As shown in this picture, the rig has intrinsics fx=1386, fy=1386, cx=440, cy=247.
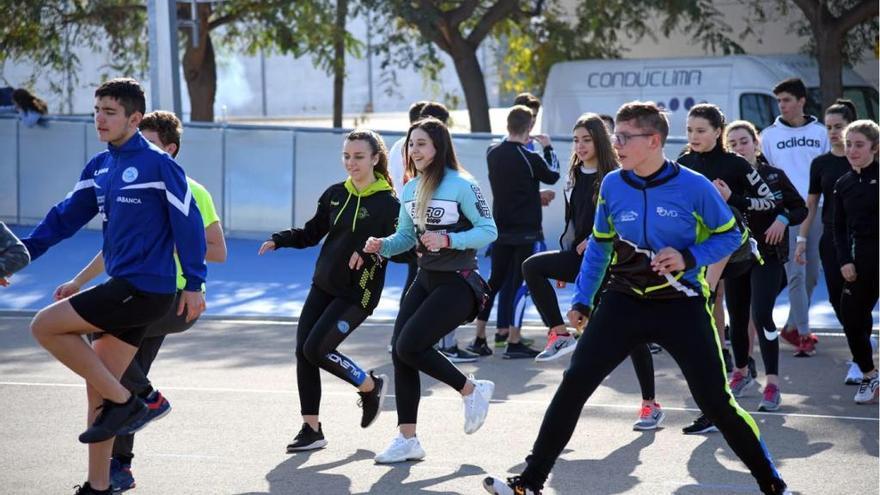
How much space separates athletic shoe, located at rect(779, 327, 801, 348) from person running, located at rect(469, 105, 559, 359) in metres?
1.93

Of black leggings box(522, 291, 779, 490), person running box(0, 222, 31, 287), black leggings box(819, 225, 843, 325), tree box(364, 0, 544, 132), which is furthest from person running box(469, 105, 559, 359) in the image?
tree box(364, 0, 544, 132)

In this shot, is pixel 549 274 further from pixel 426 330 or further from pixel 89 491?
pixel 89 491

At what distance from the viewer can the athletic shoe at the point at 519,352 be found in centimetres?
1025

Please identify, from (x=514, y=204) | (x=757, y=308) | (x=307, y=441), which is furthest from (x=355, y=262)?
(x=514, y=204)

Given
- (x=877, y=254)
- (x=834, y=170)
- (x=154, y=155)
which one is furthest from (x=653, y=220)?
(x=834, y=170)

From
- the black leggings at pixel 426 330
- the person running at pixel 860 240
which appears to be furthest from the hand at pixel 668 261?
the person running at pixel 860 240

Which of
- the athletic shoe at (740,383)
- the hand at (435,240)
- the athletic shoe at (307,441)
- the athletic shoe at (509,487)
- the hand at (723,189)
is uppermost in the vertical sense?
the hand at (723,189)

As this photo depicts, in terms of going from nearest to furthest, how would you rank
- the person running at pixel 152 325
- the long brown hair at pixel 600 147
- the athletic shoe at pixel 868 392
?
the person running at pixel 152 325 → the athletic shoe at pixel 868 392 → the long brown hair at pixel 600 147

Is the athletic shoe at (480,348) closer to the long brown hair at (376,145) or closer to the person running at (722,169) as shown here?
the person running at (722,169)

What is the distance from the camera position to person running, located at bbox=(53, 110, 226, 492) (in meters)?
6.03

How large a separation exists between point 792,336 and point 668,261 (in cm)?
530

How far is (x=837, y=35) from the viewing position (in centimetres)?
2070

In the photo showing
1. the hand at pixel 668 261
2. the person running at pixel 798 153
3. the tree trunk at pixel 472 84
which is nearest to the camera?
the hand at pixel 668 261

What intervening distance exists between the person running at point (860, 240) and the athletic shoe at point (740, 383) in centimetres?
65
